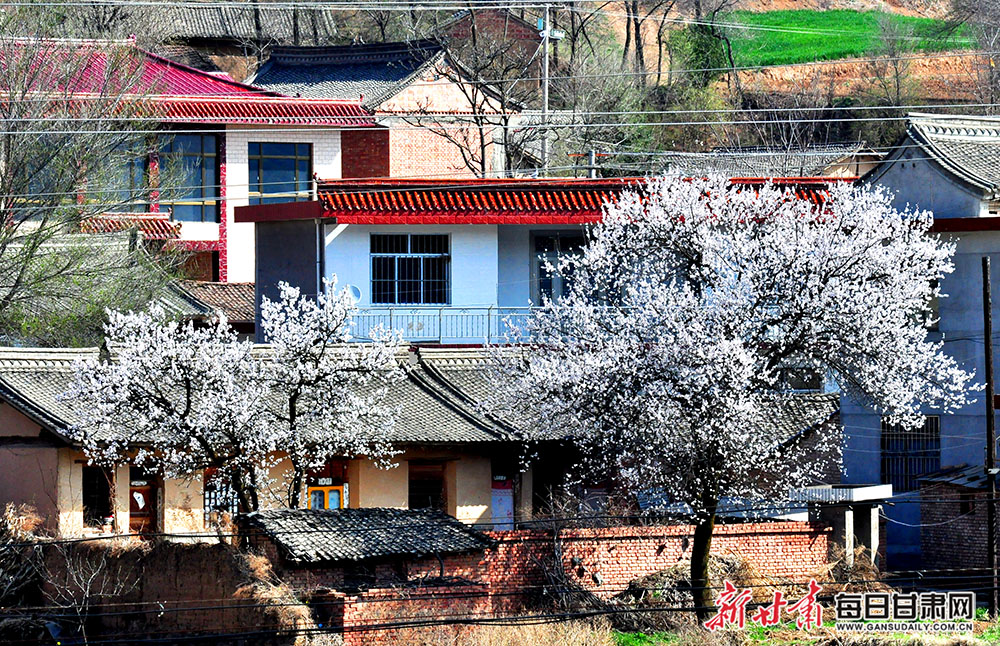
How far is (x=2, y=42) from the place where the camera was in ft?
111

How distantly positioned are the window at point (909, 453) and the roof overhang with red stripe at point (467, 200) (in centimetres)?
585

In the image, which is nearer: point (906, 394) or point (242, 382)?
point (906, 394)

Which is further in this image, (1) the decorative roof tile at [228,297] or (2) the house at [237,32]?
(2) the house at [237,32]

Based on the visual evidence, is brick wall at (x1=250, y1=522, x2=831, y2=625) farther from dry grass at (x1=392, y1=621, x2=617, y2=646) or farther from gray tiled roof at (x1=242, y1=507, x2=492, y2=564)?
dry grass at (x1=392, y1=621, x2=617, y2=646)

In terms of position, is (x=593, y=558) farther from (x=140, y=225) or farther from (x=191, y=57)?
(x=191, y=57)

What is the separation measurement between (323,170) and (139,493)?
20749 millimetres

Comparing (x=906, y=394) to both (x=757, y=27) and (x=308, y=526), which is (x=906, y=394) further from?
(x=757, y=27)

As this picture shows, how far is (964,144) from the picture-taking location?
109ft

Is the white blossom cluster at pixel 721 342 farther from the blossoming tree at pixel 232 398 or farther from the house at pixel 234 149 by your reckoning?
the house at pixel 234 149

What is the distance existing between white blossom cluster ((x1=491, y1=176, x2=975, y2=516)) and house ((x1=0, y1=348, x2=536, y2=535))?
5.99 metres

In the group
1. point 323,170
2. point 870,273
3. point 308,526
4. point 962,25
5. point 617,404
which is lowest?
point 308,526

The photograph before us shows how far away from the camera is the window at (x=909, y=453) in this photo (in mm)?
31938

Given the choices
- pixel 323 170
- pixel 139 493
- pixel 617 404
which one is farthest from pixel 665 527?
pixel 323 170

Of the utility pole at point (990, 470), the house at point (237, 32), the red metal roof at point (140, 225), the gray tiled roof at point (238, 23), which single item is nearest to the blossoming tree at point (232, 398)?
the red metal roof at point (140, 225)
